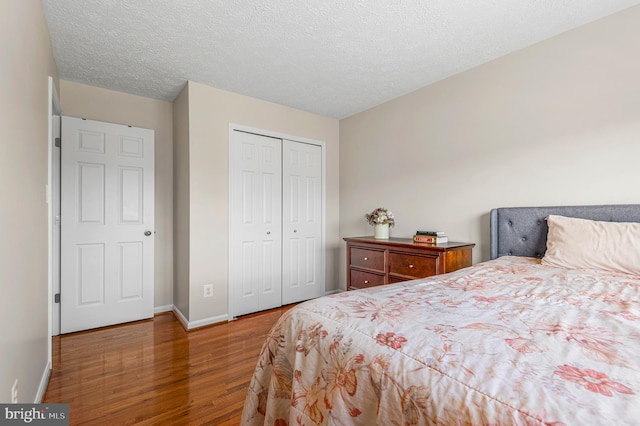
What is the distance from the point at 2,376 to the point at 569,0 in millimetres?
3251

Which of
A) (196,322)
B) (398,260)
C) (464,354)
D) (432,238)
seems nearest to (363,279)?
(398,260)

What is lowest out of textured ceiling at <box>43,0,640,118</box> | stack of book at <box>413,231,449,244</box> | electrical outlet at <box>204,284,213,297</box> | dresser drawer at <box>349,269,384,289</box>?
electrical outlet at <box>204,284,213,297</box>

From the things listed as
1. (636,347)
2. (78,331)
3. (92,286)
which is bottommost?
(78,331)

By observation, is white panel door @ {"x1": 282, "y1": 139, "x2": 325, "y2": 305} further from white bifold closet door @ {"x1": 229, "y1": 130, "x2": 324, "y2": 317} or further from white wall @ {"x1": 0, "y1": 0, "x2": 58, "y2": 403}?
white wall @ {"x1": 0, "y1": 0, "x2": 58, "y2": 403}

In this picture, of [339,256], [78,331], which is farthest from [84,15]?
[339,256]

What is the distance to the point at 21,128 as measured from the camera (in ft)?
4.43

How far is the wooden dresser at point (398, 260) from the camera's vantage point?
234cm

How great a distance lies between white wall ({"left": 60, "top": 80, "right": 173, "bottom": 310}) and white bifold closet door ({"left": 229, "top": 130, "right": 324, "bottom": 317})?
2.64 ft

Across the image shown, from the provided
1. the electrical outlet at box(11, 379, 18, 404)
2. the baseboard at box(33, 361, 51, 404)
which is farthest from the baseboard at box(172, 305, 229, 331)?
the electrical outlet at box(11, 379, 18, 404)

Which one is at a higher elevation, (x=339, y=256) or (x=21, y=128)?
(x=21, y=128)

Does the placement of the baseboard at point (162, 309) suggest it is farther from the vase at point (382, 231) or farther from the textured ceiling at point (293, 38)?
the vase at point (382, 231)

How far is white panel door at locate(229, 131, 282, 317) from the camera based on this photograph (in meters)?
3.14

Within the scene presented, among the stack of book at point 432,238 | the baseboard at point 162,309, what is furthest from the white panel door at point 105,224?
the stack of book at point 432,238

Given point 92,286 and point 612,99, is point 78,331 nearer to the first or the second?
point 92,286
